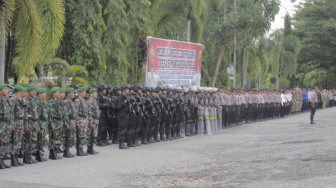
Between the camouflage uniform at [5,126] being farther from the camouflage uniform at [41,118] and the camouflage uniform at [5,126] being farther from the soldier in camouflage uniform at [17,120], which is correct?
the camouflage uniform at [41,118]

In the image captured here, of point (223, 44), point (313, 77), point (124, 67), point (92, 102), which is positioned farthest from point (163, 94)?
point (313, 77)

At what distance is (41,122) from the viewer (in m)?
12.9

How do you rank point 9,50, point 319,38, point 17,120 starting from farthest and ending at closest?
point 319,38 → point 9,50 → point 17,120

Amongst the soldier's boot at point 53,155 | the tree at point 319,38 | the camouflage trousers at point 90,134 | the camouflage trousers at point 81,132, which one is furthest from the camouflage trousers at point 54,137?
the tree at point 319,38

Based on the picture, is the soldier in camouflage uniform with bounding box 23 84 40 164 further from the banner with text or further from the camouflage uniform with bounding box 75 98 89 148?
the banner with text

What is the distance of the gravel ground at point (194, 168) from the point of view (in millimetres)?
9508

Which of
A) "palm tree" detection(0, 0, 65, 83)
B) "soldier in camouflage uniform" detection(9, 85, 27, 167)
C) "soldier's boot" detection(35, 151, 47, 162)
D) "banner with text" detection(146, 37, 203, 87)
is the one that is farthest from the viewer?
"banner with text" detection(146, 37, 203, 87)

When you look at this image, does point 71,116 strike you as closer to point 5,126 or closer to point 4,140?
point 5,126

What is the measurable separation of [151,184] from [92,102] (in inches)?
208

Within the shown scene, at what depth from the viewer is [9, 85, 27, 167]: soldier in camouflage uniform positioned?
1188 cm

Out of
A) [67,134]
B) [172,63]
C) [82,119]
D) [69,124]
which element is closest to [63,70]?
[172,63]

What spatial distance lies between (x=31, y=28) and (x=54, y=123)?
356 centimetres

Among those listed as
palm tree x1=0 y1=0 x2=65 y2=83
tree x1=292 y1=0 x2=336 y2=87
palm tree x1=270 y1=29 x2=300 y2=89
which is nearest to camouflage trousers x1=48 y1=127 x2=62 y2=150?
palm tree x1=0 y1=0 x2=65 y2=83

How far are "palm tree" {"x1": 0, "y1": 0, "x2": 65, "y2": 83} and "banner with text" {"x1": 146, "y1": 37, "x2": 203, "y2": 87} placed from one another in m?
5.50
